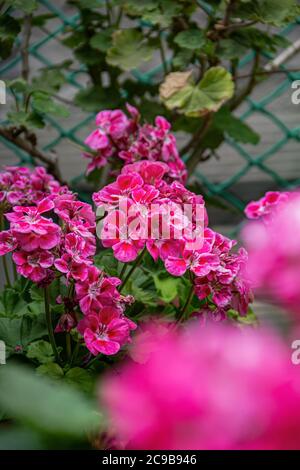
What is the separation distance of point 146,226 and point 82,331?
142 mm

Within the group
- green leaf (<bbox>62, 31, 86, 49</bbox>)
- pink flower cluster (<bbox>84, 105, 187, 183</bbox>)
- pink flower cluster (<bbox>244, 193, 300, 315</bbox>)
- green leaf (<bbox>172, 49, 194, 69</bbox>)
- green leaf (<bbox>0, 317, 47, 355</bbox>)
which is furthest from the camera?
green leaf (<bbox>62, 31, 86, 49</bbox>)

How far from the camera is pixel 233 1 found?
1.33 meters

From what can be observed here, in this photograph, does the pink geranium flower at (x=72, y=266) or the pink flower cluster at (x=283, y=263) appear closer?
the pink flower cluster at (x=283, y=263)

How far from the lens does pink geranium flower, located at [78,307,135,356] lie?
81cm

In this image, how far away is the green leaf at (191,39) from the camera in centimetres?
131

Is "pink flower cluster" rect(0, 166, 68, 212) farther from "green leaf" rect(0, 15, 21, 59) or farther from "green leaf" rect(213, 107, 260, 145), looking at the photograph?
"green leaf" rect(213, 107, 260, 145)

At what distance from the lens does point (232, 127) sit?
1.60 metres

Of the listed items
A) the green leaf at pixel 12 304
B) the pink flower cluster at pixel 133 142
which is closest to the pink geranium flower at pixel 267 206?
the pink flower cluster at pixel 133 142

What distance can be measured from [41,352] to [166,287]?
0.26m

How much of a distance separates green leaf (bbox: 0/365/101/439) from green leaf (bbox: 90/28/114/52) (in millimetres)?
1326

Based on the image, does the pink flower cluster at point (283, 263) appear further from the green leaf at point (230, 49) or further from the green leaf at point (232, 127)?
the green leaf at point (232, 127)

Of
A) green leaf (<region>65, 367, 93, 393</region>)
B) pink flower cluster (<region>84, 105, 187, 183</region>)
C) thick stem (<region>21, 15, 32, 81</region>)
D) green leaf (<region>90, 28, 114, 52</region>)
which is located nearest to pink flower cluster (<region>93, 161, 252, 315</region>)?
green leaf (<region>65, 367, 93, 393</region>)

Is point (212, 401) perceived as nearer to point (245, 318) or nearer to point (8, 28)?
point (245, 318)
